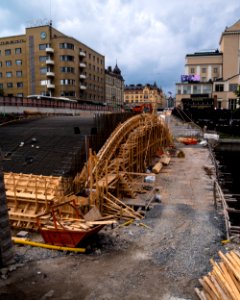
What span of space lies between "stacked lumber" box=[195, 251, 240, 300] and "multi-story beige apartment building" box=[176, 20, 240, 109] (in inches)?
3001

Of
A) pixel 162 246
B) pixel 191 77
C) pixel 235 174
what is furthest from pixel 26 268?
pixel 191 77

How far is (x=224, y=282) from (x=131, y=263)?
14.1ft

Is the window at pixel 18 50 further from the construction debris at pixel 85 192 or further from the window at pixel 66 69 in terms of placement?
the construction debris at pixel 85 192

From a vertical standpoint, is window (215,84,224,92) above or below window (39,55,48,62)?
below

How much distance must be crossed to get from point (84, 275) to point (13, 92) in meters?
75.7

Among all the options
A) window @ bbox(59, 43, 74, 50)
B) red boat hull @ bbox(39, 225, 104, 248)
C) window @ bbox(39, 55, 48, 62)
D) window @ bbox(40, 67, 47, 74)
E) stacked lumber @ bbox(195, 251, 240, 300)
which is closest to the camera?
stacked lumber @ bbox(195, 251, 240, 300)

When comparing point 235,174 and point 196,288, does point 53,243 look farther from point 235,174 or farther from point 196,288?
point 235,174

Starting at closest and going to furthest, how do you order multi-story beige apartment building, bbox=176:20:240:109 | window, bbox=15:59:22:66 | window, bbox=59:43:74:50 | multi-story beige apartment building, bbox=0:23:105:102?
1. window, bbox=59:43:74:50
2. multi-story beige apartment building, bbox=0:23:105:102
3. window, bbox=15:59:22:66
4. multi-story beige apartment building, bbox=176:20:240:109

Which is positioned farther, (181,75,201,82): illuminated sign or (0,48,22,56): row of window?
(181,75,201,82): illuminated sign

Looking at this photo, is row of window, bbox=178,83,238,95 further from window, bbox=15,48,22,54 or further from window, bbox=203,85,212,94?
window, bbox=15,48,22,54

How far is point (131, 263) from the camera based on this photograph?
451 inches

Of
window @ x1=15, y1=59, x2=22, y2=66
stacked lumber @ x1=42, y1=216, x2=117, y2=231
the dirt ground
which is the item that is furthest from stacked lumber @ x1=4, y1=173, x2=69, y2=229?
Result: window @ x1=15, y1=59, x2=22, y2=66

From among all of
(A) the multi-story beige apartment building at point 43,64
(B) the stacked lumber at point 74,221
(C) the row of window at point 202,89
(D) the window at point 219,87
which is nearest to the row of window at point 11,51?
(A) the multi-story beige apartment building at point 43,64

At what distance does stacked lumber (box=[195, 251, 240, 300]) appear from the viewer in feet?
24.8
